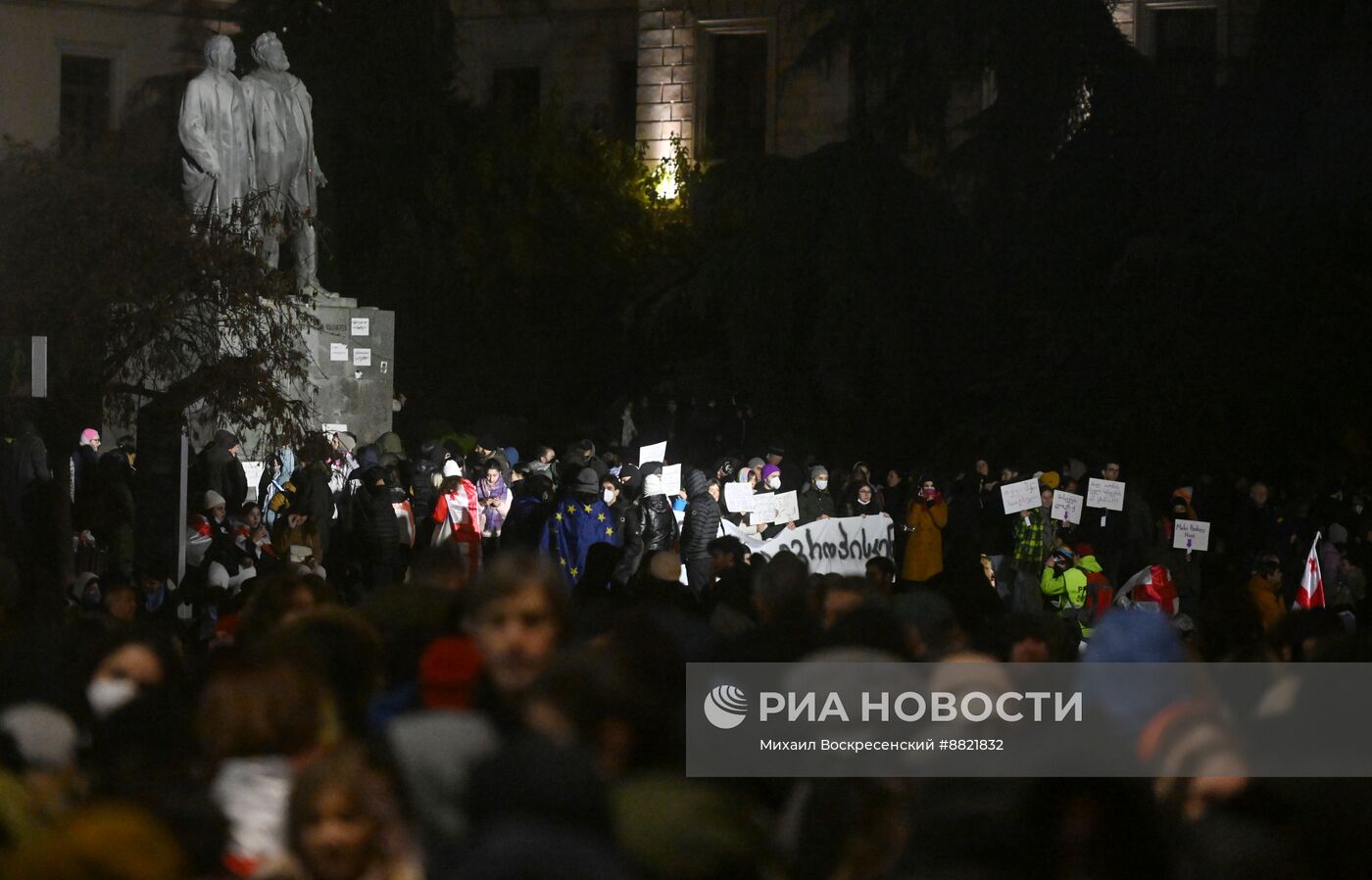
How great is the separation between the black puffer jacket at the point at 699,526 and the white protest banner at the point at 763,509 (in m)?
1.24

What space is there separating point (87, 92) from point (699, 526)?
105 ft

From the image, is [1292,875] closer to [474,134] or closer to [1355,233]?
[1355,233]

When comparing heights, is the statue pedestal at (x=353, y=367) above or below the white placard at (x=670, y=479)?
above

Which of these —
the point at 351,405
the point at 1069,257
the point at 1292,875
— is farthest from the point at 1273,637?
the point at 1069,257

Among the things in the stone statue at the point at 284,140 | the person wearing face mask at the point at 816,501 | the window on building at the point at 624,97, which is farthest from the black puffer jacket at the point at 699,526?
the window on building at the point at 624,97

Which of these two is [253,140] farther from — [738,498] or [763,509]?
[763,509]

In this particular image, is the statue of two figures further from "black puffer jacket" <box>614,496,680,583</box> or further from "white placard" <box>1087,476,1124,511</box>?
"white placard" <box>1087,476,1124,511</box>

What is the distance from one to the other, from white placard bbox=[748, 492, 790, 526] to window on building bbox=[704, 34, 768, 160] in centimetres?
2826

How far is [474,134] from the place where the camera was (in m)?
42.2

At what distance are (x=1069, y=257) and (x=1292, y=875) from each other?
21604 millimetres

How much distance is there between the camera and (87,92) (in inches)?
1762

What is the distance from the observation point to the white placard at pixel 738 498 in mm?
17594

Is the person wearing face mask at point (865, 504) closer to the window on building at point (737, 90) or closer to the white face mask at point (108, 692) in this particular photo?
the white face mask at point (108, 692)

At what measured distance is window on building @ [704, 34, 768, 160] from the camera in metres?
45.4
